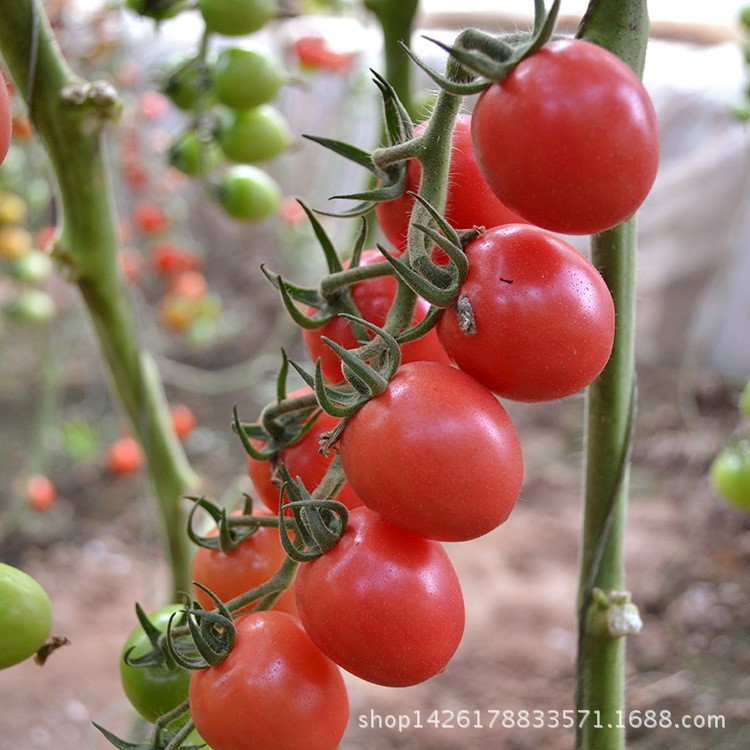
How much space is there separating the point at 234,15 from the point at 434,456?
0.52 meters

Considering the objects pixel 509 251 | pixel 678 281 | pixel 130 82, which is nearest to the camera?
pixel 509 251

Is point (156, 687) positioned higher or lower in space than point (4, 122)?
lower

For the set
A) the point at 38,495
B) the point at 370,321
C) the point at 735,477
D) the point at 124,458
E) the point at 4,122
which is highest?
the point at 4,122

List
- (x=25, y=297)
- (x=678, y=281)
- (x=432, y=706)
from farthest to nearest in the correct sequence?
1. (x=678, y=281)
2. (x=25, y=297)
3. (x=432, y=706)

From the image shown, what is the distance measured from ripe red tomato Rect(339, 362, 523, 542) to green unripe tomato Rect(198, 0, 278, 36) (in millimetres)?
485

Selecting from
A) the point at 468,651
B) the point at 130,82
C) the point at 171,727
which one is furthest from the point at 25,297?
the point at 171,727

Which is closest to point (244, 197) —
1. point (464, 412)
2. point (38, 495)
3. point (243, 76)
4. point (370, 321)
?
point (243, 76)

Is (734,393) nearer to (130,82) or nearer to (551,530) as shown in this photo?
(551,530)

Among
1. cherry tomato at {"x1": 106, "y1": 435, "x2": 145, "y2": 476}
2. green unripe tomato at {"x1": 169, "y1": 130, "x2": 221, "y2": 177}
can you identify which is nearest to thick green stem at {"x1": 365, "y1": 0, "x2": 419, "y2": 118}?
green unripe tomato at {"x1": 169, "y1": 130, "x2": 221, "y2": 177}

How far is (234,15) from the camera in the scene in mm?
701

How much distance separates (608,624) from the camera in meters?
0.48

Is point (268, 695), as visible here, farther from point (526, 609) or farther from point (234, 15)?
point (526, 609)

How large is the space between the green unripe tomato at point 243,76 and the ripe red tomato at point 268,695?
535mm

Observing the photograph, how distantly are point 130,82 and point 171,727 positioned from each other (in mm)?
1759
